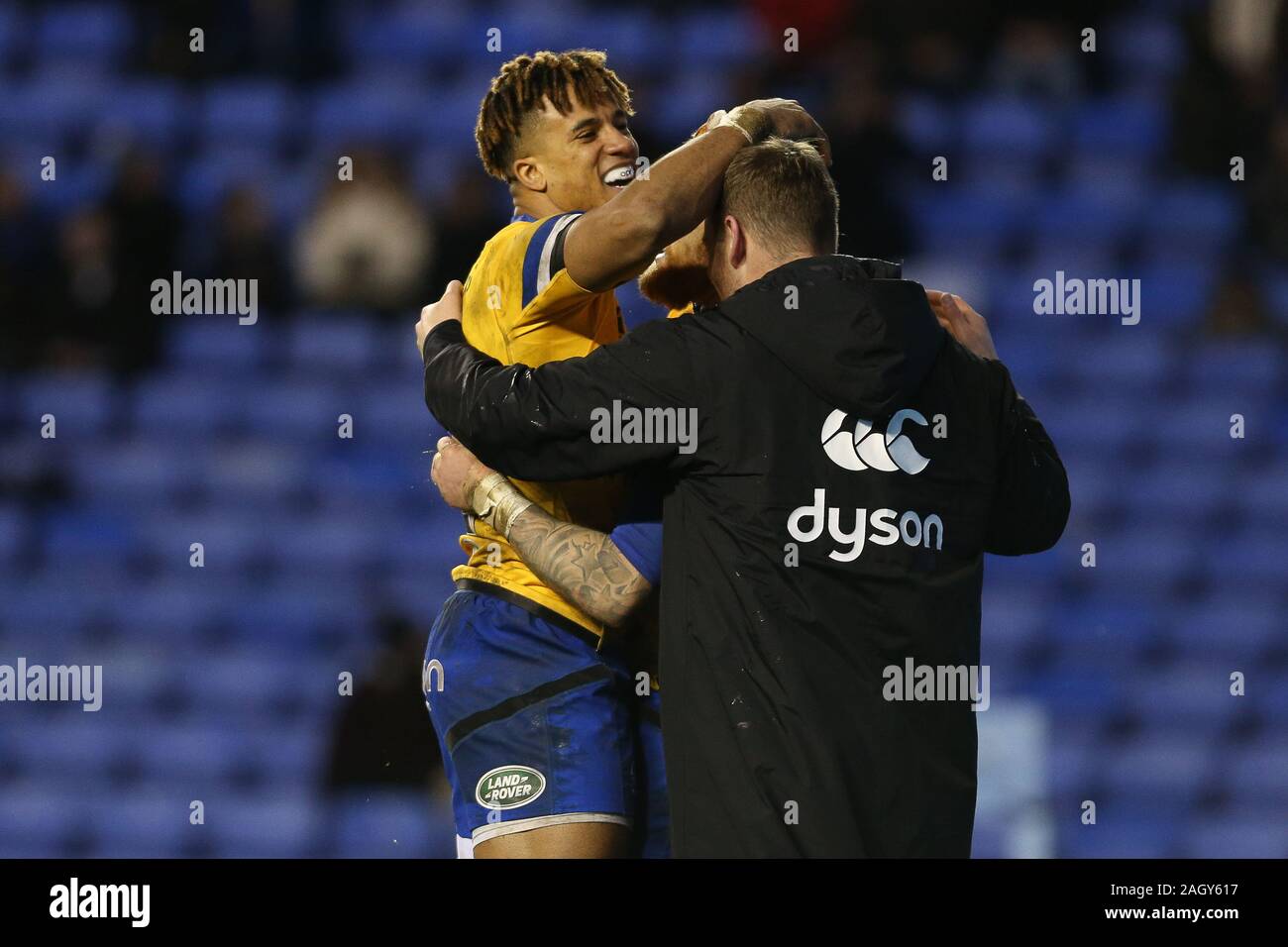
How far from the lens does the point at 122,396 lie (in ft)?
23.4

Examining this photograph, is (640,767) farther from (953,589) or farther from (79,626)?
(79,626)

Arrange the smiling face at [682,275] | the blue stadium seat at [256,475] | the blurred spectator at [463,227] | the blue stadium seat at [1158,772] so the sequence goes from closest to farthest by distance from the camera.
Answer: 1. the smiling face at [682,275]
2. the blue stadium seat at [1158,772]
3. the blurred spectator at [463,227]
4. the blue stadium seat at [256,475]

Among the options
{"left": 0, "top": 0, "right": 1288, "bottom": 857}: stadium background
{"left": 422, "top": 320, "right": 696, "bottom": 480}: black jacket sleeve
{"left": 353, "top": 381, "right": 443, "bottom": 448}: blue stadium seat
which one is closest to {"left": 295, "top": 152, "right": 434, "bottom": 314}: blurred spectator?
{"left": 0, "top": 0, "right": 1288, "bottom": 857}: stadium background

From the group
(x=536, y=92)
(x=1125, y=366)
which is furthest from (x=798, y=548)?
(x=1125, y=366)

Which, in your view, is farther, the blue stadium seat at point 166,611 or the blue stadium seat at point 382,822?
the blue stadium seat at point 166,611

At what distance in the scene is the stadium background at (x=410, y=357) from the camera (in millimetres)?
6172

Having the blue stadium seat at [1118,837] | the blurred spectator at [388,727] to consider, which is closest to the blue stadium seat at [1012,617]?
the blue stadium seat at [1118,837]

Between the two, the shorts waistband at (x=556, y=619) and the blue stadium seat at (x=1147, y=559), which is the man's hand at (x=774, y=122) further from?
the blue stadium seat at (x=1147, y=559)

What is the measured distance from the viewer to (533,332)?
3.05m

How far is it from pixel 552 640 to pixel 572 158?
3.05ft

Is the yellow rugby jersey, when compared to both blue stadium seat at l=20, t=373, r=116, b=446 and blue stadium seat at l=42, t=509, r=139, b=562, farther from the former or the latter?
blue stadium seat at l=20, t=373, r=116, b=446

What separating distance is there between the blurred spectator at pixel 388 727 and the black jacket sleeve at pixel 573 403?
2750 millimetres

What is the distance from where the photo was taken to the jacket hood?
8.67ft

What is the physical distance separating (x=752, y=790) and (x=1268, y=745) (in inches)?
159
